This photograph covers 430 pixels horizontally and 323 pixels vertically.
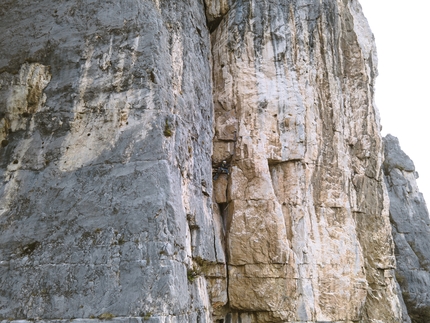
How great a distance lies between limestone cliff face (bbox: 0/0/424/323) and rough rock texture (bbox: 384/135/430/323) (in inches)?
383

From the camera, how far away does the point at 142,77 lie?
8000 mm

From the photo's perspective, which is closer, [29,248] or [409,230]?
[29,248]

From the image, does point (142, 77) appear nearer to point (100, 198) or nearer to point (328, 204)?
point (100, 198)

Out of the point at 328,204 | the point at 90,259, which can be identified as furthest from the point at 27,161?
the point at 328,204

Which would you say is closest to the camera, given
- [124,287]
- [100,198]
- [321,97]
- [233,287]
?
[124,287]

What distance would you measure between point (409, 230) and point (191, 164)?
17.9 meters

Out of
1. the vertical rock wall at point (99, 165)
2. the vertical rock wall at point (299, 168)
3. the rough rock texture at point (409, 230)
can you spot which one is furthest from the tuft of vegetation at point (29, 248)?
the rough rock texture at point (409, 230)

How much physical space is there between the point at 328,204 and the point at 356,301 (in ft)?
8.15

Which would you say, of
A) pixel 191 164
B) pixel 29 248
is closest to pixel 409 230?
pixel 191 164

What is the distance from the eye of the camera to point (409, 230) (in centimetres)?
2306

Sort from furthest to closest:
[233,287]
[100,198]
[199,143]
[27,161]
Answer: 1. [233,287]
2. [199,143]
3. [27,161]
4. [100,198]

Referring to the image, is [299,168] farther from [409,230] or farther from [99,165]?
[409,230]

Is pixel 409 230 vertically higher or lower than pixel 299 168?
higher

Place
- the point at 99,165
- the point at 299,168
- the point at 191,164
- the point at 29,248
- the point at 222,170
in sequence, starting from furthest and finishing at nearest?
the point at 299,168, the point at 222,170, the point at 191,164, the point at 99,165, the point at 29,248
